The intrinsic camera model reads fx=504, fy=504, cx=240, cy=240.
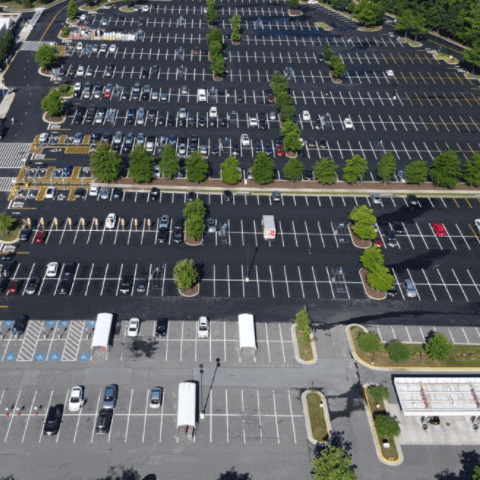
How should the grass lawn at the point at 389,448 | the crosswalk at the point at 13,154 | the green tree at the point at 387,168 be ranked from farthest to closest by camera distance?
the crosswalk at the point at 13,154, the green tree at the point at 387,168, the grass lawn at the point at 389,448

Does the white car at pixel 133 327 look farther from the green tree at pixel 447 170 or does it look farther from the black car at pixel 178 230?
the green tree at pixel 447 170

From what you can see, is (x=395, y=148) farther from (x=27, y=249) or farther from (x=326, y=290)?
(x=27, y=249)

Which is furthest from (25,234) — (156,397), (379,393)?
(379,393)

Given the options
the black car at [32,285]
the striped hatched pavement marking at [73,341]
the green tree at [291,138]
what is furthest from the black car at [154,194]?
the striped hatched pavement marking at [73,341]

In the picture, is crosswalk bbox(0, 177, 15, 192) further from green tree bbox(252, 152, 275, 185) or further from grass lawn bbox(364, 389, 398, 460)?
grass lawn bbox(364, 389, 398, 460)

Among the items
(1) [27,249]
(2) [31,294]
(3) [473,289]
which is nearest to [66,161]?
(1) [27,249]
